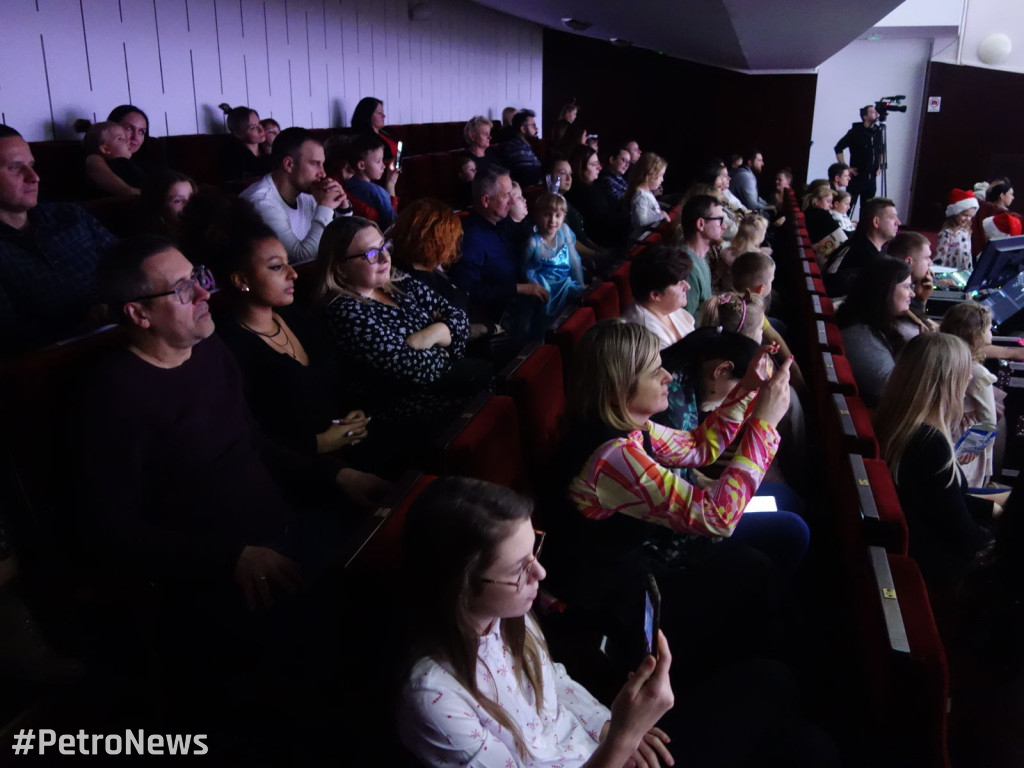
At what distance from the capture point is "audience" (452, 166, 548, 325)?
9.73 feet

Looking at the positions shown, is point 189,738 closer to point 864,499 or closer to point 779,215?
point 864,499

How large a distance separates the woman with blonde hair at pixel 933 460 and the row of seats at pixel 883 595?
101mm

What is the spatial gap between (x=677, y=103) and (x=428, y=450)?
9792mm

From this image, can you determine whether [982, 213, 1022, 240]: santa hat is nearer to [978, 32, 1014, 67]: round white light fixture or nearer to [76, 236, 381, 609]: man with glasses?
[978, 32, 1014, 67]: round white light fixture

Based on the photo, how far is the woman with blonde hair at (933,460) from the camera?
1.65m

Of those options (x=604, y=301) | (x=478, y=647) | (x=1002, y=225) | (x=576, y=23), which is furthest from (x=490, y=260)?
(x=576, y=23)

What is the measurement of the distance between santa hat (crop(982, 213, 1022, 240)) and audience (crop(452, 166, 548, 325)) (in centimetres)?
444

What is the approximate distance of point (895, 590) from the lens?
1123 millimetres

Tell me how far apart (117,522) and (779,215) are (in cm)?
635

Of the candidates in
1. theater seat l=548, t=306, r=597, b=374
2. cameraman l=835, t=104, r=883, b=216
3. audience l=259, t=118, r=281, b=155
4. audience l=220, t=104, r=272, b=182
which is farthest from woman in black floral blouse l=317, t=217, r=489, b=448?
cameraman l=835, t=104, r=883, b=216

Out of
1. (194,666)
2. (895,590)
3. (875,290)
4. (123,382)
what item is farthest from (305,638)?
(875,290)

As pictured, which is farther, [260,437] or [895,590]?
[260,437]

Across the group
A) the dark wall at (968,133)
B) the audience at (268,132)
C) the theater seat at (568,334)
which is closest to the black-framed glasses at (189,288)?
the theater seat at (568,334)

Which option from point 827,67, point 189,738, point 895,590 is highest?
point 827,67
